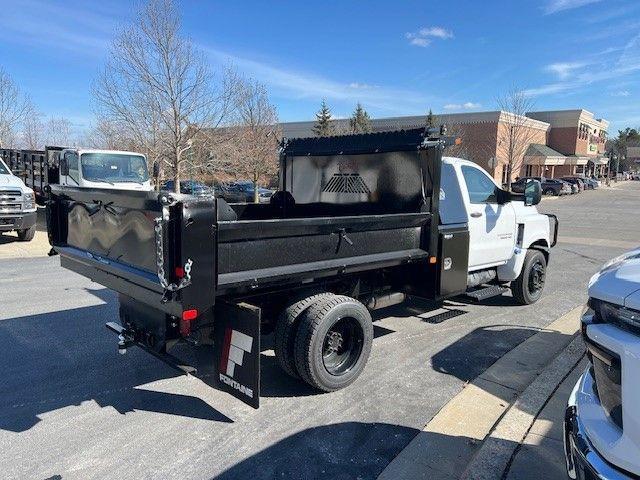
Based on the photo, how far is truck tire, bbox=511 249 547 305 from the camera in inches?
271

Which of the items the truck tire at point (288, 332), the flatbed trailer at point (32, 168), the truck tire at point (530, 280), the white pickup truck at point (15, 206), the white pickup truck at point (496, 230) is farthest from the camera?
the flatbed trailer at point (32, 168)

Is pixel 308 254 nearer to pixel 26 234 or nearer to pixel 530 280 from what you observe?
pixel 530 280

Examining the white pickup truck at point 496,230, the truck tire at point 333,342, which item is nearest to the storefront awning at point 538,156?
the white pickup truck at point 496,230

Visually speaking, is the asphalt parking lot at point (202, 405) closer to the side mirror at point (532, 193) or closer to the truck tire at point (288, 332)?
the truck tire at point (288, 332)

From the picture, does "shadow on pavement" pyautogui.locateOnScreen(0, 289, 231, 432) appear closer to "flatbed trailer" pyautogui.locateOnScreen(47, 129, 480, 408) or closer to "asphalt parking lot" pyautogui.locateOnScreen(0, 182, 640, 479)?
"asphalt parking lot" pyautogui.locateOnScreen(0, 182, 640, 479)

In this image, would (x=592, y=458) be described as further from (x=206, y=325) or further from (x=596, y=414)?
(x=206, y=325)

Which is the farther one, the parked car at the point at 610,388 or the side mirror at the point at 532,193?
the side mirror at the point at 532,193

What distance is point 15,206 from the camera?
1157cm

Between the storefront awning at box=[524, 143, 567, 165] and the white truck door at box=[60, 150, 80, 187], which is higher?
the storefront awning at box=[524, 143, 567, 165]

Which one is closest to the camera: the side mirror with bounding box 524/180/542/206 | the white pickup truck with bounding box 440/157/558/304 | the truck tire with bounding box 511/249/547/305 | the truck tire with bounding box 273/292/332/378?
the truck tire with bounding box 273/292/332/378

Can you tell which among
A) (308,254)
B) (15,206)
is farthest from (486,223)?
(15,206)

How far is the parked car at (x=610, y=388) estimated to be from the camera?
1.90 metres

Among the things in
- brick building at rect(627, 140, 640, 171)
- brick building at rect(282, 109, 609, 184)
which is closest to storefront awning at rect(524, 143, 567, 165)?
brick building at rect(282, 109, 609, 184)

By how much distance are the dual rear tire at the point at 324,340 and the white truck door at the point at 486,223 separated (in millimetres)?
2159
